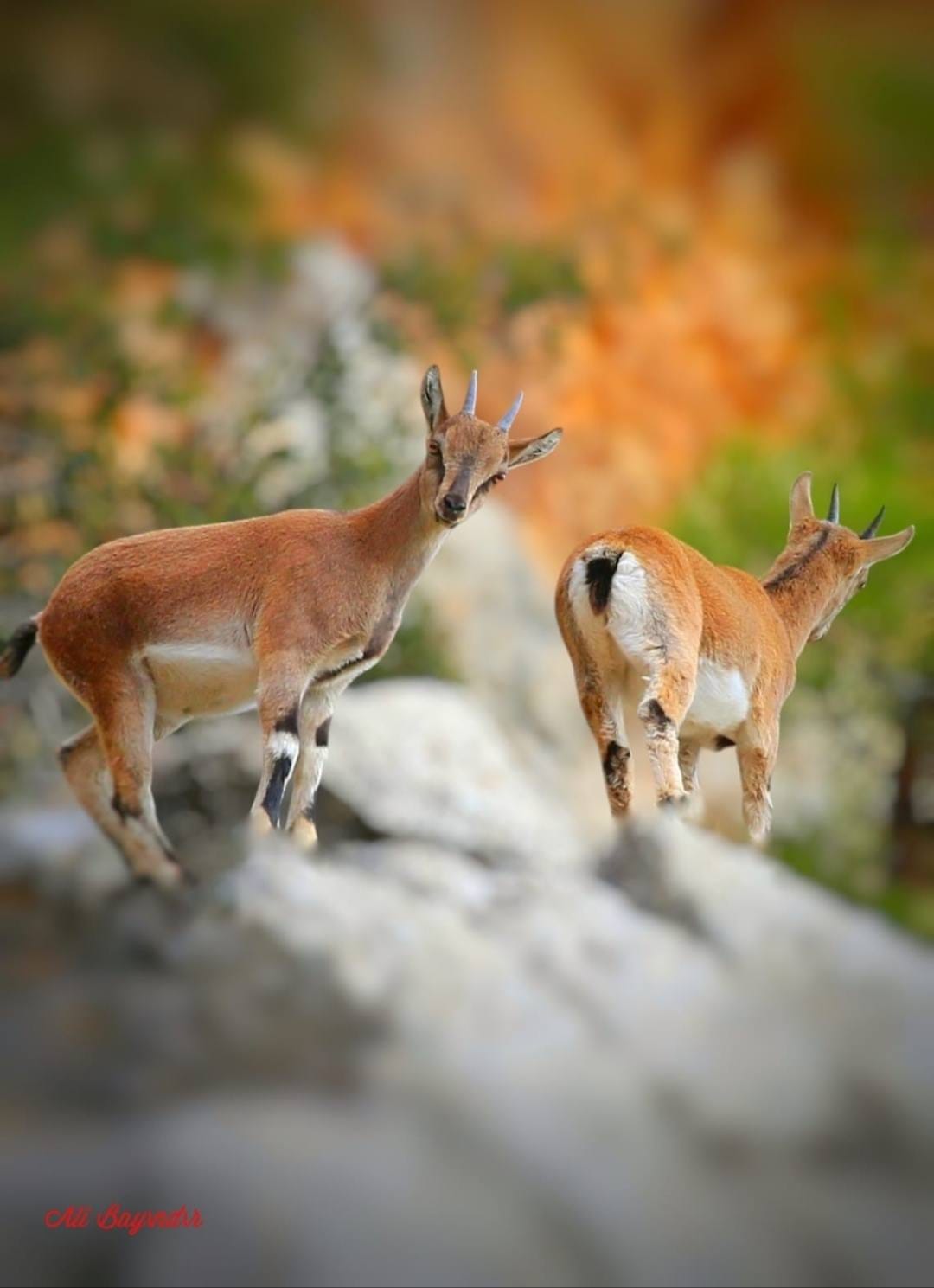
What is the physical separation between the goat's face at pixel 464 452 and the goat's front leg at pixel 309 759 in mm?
571

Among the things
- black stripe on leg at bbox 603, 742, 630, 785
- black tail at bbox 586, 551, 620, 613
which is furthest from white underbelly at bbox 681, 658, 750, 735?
black tail at bbox 586, 551, 620, 613

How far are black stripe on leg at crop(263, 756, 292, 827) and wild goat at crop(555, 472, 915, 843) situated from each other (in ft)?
2.51

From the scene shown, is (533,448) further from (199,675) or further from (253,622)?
(199,675)

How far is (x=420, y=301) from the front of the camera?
1100 centimetres

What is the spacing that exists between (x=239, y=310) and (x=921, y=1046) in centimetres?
1131

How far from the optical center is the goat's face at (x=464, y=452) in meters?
3.58

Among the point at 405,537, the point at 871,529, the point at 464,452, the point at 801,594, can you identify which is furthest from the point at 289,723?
the point at 871,529

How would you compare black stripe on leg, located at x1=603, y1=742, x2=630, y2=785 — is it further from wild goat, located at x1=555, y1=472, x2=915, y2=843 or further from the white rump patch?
the white rump patch

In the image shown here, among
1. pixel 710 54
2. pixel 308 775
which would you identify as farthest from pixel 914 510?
pixel 308 775

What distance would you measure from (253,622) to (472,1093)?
145 cm

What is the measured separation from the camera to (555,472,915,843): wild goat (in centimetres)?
360

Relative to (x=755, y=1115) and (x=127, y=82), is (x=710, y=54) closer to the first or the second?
(x=127, y=82)
